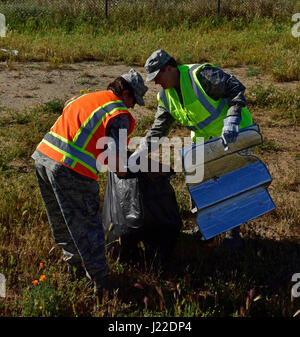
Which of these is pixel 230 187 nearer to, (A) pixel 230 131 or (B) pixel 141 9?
(A) pixel 230 131

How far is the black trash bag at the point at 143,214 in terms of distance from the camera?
321 cm

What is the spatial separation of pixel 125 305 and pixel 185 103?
1450 millimetres

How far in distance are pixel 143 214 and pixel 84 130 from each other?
81 centimetres

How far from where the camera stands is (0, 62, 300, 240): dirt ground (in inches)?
200

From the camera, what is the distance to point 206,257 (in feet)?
11.7

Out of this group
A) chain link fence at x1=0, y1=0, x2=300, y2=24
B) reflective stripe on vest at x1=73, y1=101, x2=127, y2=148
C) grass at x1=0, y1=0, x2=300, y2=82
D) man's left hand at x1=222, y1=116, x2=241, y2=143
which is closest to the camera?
reflective stripe on vest at x1=73, y1=101, x2=127, y2=148

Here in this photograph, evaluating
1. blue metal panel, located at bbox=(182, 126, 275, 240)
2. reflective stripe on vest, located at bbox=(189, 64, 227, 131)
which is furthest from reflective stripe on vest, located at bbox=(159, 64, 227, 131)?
blue metal panel, located at bbox=(182, 126, 275, 240)

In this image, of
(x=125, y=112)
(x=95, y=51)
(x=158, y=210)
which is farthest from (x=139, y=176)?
(x=95, y=51)

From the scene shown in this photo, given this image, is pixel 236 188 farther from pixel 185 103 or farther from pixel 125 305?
pixel 125 305

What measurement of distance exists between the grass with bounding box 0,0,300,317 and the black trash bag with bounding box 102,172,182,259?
Answer: 6.6 inches

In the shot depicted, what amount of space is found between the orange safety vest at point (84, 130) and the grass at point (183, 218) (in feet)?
2.69

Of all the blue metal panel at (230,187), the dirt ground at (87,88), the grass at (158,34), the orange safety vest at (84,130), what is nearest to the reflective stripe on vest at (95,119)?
the orange safety vest at (84,130)

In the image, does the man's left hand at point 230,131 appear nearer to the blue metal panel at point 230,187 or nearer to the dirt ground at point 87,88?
the blue metal panel at point 230,187

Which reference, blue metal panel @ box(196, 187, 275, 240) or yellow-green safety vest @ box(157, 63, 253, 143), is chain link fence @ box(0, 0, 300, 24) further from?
blue metal panel @ box(196, 187, 275, 240)
